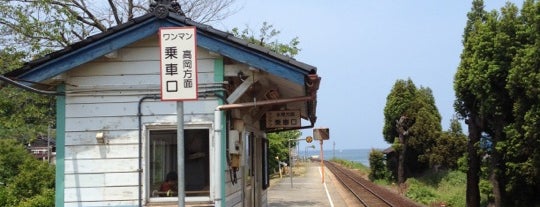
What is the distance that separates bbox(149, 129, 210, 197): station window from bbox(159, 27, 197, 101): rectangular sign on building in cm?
249

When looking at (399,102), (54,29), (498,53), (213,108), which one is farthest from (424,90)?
(213,108)

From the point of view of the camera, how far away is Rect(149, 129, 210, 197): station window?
677 centimetres

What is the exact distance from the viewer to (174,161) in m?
6.83

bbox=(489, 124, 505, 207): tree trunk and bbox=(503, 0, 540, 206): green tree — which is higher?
bbox=(503, 0, 540, 206): green tree

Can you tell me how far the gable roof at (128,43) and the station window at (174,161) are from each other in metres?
0.98

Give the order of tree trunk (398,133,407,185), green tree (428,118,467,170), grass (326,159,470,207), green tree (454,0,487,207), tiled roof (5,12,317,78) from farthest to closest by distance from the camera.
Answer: tree trunk (398,133,407,185)
green tree (428,118,467,170)
grass (326,159,470,207)
green tree (454,0,487,207)
tiled roof (5,12,317,78)

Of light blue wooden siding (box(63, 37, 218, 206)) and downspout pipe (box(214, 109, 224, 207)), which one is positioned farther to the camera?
light blue wooden siding (box(63, 37, 218, 206))

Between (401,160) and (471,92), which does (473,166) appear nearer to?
(471,92)

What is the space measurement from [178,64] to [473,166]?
65.0 ft

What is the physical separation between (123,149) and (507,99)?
49.5ft

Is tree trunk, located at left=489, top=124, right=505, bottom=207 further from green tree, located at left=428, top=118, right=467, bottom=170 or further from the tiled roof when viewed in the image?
the tiled roof

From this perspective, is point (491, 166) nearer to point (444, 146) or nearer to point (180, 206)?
point (444, 146)

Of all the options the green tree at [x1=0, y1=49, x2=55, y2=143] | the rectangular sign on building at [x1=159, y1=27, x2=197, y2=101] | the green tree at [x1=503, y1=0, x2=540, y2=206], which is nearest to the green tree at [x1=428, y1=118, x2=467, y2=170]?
the green tree at [x1=503, y1=0, x2=540, y2=206]

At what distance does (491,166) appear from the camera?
19828 mm
